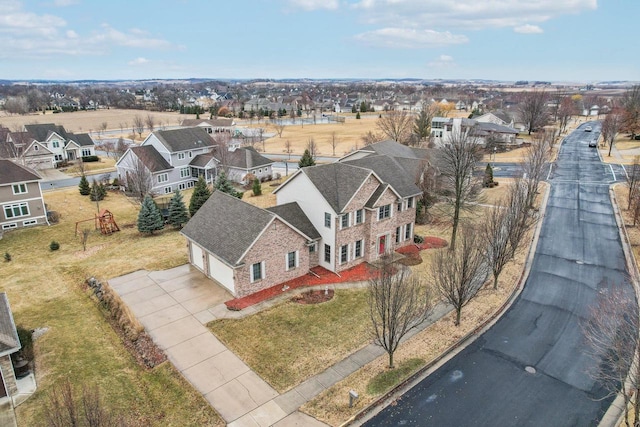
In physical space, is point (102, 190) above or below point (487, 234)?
below

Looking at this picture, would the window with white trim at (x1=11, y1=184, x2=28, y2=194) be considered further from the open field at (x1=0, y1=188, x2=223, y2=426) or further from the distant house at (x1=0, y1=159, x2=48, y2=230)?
the open field at (x1=0, y1=188, x2=223, y2=426)

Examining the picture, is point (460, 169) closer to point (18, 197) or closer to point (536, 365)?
point (536, 365)

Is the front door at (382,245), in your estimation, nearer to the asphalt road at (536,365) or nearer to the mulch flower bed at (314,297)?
the mulch flower bed at (314,297)

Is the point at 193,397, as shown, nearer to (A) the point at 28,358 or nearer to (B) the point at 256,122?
(A) the point at 28,358

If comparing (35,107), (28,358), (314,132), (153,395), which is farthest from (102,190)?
(35,107)

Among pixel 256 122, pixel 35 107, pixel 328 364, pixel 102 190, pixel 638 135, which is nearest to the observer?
pixel 328 364

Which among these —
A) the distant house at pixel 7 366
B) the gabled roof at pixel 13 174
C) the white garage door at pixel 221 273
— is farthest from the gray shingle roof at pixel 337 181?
the gabled roof at pixel 13 174
